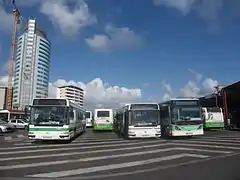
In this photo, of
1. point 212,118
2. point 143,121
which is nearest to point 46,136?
point 143,121

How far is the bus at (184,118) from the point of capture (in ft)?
74.1

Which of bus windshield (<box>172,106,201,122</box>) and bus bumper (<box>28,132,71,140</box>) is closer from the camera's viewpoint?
bus bumper (<box>28,132,71,140</box>)

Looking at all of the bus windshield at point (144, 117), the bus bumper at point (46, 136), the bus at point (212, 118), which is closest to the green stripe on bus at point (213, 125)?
the bus at point (212, 118)

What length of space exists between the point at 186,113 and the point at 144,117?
123 inches

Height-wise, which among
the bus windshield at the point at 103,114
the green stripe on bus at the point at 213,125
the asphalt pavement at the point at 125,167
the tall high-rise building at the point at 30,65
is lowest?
the asphalt pavement at the point at 125,167

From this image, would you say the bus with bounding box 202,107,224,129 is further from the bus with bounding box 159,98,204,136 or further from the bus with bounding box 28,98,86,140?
the bus with bounding box 28,98,86,140

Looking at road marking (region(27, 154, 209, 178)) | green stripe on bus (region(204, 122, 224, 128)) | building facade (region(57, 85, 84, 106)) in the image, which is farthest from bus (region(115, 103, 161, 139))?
building facade (region(57, 85, 84, 106))

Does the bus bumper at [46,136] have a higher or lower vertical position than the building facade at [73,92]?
lower

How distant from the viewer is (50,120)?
1909 centimetres

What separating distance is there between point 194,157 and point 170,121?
33.9 ft

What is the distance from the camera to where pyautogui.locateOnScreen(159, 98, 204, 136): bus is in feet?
74.1

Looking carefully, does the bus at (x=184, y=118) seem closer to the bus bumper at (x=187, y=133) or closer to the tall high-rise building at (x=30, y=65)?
the bus bumper at (x=187, y=133)

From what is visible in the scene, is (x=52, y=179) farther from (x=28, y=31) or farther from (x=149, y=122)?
(x=28, y=31)

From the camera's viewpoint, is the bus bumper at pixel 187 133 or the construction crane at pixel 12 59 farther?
the construction crane at pixel 12 59
